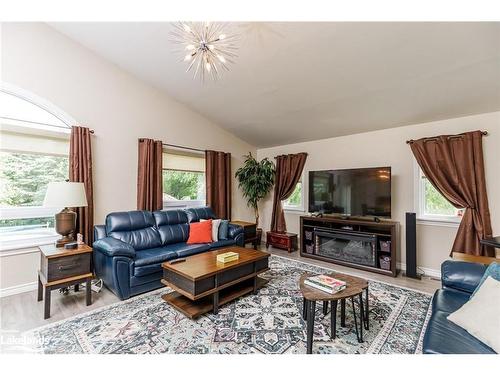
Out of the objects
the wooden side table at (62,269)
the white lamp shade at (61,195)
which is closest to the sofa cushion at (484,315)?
the wooden side table at (62,269)

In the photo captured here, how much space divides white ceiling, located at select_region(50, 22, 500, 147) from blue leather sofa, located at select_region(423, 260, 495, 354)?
2021mm

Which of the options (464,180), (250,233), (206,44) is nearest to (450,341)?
(206,44)

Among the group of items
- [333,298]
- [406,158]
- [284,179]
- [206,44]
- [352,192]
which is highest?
[206,44]

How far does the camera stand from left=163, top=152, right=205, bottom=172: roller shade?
170 inches

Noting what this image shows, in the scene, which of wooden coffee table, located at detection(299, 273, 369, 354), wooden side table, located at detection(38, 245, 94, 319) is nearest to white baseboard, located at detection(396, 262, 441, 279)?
wooden coffee table, located at detection(299, 273, 369, 354)

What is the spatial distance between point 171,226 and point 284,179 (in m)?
2.66

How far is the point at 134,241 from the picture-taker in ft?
10.6

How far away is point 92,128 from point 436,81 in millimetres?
4507

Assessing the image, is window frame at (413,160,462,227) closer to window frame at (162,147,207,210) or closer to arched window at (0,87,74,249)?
window frame at (162,147,207,210)

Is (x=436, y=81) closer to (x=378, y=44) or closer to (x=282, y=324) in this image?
(x=378, y=44)

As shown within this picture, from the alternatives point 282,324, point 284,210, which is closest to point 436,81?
point 282,324

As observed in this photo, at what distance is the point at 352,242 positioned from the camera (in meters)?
3.89

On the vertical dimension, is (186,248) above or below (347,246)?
above

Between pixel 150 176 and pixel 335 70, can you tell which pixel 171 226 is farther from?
pixel 335 70
